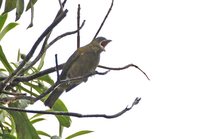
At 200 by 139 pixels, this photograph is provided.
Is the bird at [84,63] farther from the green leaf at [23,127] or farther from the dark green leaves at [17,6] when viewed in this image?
the dark green leaves at [17,6]

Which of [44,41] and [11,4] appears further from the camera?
[11,4]

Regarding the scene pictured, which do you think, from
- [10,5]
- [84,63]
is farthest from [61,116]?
[10,5]

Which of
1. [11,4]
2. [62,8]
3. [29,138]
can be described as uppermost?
[11,4]

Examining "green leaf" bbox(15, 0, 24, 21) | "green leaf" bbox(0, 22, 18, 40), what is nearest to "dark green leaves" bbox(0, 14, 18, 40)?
"green leaf" bbox(0, 22, 18, 40)

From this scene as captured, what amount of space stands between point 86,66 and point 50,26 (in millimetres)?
1240

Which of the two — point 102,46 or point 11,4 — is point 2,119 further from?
point 102,46

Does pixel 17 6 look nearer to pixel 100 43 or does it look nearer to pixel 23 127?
pixel 23 127

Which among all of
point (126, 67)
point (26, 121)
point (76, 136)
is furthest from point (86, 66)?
point (126, 67)

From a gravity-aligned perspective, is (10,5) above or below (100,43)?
below

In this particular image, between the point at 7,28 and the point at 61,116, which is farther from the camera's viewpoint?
the point at 61,116

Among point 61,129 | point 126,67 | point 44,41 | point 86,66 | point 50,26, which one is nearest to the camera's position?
point 50,26

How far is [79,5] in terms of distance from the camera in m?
1.60

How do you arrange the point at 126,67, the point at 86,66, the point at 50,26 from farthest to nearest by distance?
the point at 86,66 → the point at 126,67 → the point at 50,26

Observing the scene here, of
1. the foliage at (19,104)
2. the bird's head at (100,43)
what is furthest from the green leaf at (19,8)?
the bird's head at (100,43)
